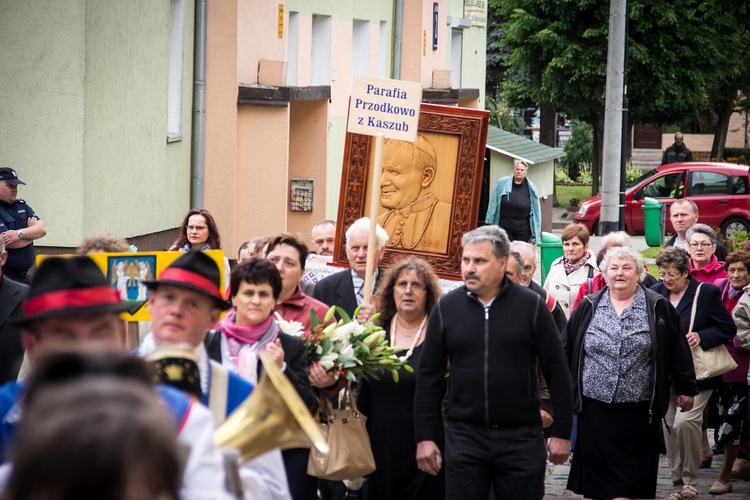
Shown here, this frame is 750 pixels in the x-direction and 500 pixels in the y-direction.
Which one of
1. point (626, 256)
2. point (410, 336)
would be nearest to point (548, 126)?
point (626, 256)

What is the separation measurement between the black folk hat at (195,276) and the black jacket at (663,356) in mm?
4602

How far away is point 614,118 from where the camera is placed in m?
19.8

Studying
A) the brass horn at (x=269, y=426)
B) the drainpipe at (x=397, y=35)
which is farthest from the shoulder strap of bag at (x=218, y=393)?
the drainpipe at (x=397, y=35)

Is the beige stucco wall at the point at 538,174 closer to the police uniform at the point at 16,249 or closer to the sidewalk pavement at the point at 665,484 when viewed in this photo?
the sidewalk pavement at the point at 665,484

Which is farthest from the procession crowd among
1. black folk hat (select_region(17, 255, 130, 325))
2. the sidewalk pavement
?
the sidewalk pavement

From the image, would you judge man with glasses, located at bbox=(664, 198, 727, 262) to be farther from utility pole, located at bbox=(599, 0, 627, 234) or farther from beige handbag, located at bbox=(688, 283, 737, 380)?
utility pole, located at bbox=(599, 0, 627, 234)

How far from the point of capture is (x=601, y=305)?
8.56m

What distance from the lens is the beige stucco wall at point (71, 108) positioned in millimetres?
12227

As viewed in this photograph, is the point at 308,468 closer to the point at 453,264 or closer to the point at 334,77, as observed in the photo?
the point at 453,264

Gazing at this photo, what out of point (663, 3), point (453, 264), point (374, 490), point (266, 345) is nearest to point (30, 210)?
point (453, 264)

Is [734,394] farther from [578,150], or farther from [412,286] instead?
[578,150]

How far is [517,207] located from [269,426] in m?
17.5

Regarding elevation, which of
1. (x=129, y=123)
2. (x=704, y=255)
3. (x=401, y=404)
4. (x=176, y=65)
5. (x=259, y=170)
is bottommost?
(x=401, y=404)

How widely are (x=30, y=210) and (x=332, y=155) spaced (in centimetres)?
1168
